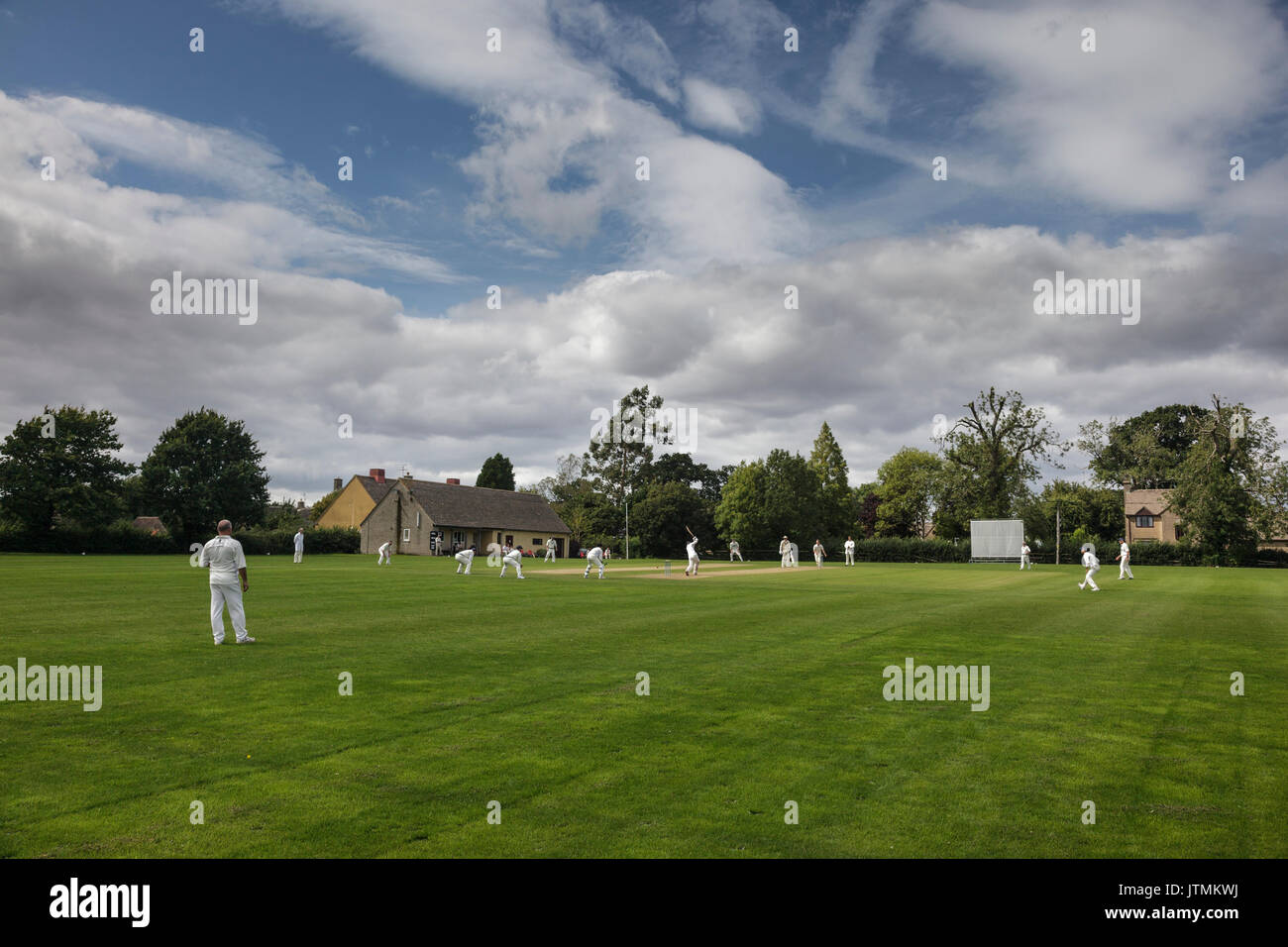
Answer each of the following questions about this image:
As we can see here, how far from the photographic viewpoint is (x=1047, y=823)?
6016mm

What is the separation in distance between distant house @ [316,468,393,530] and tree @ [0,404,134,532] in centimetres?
2213

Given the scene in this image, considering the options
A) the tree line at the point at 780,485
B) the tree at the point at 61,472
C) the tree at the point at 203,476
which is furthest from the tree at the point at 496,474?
the tree at the point at 61,472

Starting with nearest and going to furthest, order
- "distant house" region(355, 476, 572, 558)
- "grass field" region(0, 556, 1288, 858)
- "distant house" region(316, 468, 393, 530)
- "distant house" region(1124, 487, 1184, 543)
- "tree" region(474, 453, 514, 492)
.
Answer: "grass field" region(0, 556, 1288, 858) < "distant house" region(355, 476, 572, 558) < "distant house" region(316, 468, 393, 530) < "distant house" region(1124, 487, 1184, 543) < "tree" region(474, 453, 514, 492)

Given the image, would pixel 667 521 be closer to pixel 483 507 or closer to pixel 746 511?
pixel 746 511

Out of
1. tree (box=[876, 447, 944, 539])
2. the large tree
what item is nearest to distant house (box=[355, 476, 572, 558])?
the large tree

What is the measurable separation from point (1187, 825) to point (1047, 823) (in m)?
1.04

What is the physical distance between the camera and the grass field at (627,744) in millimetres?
5664

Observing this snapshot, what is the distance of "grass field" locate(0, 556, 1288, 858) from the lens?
5.66 m

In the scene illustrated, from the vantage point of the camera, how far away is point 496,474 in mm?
110938

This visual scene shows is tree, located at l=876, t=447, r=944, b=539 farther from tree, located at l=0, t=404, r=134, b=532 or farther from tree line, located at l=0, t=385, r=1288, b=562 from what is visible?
tree, located at l=0, t=404, r=134, b=532

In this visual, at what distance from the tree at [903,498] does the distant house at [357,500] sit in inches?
2297

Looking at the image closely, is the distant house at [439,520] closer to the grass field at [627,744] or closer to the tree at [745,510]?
the tree at [745,510]
